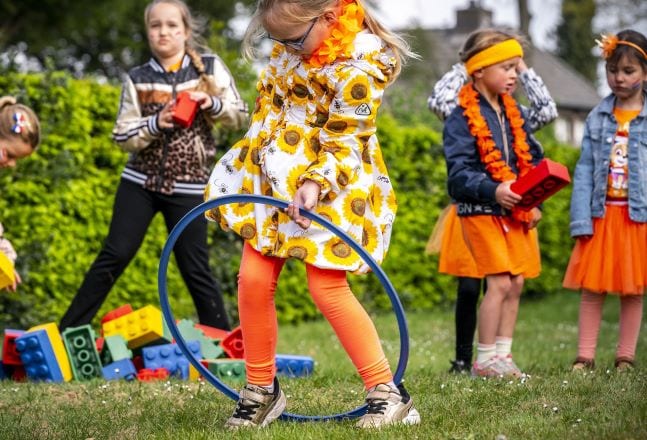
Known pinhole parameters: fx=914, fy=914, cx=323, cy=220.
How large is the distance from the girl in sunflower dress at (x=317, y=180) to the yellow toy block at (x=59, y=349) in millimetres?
1762

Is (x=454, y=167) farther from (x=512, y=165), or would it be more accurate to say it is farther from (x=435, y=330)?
(x=435, y=330)

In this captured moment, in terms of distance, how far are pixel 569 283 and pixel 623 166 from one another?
76 cm

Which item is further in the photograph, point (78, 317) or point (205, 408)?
point (78, 317)

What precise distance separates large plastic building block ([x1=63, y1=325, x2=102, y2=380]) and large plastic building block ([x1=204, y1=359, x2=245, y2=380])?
657 mm

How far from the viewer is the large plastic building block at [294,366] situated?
5.23m

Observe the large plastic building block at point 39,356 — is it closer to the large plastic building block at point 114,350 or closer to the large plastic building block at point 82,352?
the large plastic building block at point 82,352

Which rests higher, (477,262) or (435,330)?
(477,262)

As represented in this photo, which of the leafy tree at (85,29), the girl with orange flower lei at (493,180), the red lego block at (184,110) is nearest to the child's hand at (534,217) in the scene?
the girl with orange flower lei at (493,180)

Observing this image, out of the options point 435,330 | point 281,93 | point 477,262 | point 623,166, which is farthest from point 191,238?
point 435,330

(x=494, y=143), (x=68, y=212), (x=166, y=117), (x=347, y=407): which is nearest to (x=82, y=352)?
(x=166, y=117)

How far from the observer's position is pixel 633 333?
531 centimetres

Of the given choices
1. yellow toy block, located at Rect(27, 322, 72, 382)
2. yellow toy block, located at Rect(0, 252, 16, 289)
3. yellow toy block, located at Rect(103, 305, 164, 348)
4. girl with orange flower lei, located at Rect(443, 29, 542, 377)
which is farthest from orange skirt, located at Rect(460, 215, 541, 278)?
yellow toy block, located at Rect(0, 252, 16, 289)

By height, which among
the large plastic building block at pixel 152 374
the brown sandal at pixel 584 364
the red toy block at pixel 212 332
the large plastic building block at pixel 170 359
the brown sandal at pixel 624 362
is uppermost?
the brown sandal at pixel 624 362

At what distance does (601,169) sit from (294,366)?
2.10 metres
